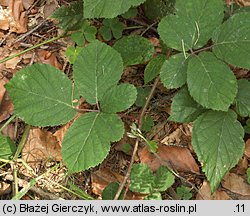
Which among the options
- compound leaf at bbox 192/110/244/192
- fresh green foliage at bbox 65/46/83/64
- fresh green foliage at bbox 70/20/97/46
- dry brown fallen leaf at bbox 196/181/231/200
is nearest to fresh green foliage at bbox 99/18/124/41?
fresh green foliage at bbox 70/20/97/46

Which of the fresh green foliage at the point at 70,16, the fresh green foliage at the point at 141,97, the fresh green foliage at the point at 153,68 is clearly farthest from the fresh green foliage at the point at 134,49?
the fresh green foliage at the point at 70,16

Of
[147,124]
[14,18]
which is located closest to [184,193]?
[147,124]

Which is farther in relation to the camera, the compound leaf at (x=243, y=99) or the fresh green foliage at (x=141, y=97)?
the fresh green foliage at (x=141, y=97)

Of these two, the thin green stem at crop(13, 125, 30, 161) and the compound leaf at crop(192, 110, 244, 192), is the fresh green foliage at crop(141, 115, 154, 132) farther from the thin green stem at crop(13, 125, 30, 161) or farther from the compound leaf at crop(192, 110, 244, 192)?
the thin green stem at crop(13, 125, 30, 161)

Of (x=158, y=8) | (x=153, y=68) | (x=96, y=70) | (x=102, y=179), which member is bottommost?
(x=102, y=179)

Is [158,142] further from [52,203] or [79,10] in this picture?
[79,10]

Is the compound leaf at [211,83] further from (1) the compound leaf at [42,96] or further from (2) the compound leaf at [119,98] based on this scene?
(1) the compound leaf at [42,96]

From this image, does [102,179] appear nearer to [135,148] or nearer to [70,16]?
[135,148]
